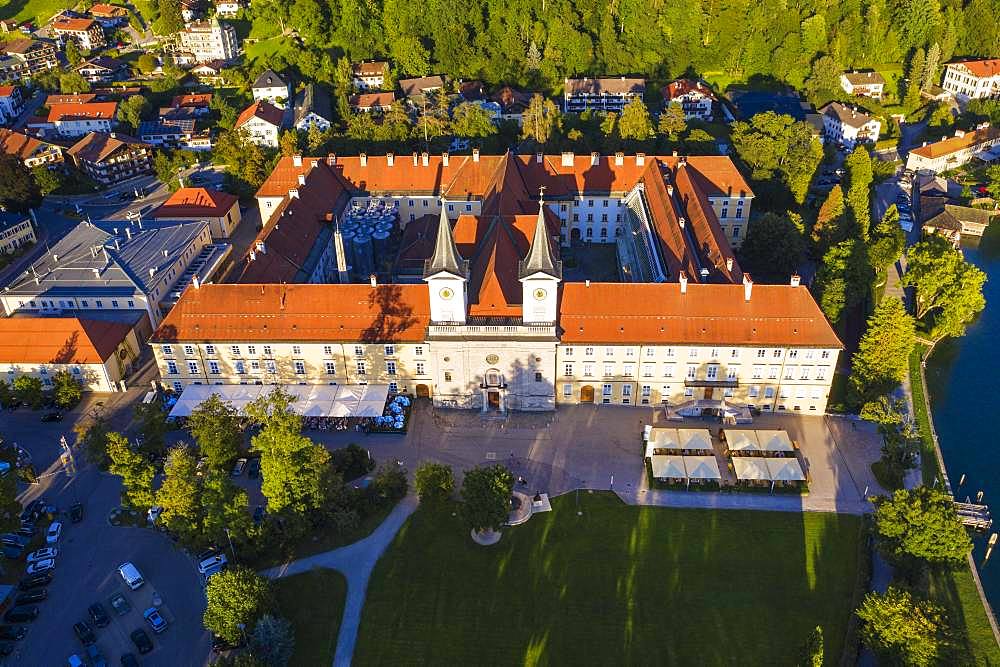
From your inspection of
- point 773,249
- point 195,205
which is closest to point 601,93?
point 773,249

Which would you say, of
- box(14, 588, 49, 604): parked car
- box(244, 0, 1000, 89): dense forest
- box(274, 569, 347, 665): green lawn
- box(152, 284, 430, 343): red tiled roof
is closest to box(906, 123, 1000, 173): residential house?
box(244, 0, 1000, 89): dense forest

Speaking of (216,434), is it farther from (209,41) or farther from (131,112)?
(209,41)

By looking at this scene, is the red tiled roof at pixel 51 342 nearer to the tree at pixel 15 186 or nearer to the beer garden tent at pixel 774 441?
the tree at pixel 15 186

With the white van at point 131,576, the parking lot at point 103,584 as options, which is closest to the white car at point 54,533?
the parking lot at point 103,584

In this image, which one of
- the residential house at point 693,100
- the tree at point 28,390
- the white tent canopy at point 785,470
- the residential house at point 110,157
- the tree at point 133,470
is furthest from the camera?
the residential house at point 693,100

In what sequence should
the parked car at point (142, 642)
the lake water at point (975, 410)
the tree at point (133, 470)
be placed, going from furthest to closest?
1. the lake water at point (975, 410)
2. the tree at point (133, 470)
3. the parked car at point (142, 642)

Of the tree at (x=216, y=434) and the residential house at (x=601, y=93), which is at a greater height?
the residential house at (x=601, y=93)

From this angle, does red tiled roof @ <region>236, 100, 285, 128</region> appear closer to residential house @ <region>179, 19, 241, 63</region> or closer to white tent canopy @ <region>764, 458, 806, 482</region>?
residential house @ <region>179, 19, 241, 63</region>
